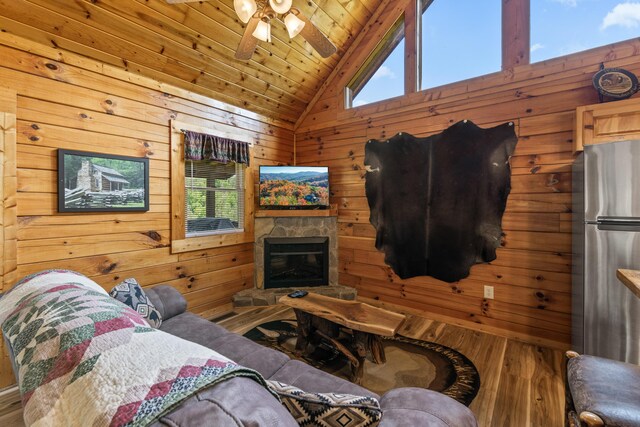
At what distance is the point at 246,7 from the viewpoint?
1.91 m

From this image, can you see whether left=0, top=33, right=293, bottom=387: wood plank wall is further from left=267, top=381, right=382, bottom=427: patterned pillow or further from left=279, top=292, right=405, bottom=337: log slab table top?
left=267, top=381, right=382, bottom=427: patterned pillow

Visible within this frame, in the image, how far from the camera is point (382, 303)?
12.3 ft

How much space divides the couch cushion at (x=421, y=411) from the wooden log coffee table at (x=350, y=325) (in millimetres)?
871

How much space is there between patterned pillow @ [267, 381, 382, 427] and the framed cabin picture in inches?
104

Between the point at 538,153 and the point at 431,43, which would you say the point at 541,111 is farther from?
the point at 431,43

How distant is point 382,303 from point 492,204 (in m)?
1.76

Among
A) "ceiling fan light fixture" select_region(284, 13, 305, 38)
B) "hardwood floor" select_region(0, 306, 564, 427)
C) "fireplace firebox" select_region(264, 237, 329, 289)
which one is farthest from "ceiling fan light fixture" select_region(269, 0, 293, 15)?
"hardwood floor" select_region(0, 306, 564, 427)

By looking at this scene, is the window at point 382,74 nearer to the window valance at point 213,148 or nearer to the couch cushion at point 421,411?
the window valance at point 213,148

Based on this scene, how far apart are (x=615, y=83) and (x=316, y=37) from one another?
7.93 ft

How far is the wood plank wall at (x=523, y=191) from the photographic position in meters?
2.64

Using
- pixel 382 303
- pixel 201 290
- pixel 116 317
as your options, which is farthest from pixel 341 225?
pixel 116 317

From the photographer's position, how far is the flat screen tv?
12.6ft

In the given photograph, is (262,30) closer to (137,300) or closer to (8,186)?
(137,300)

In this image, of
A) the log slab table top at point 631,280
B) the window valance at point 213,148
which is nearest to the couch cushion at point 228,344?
the log slab table top at point 631,280
